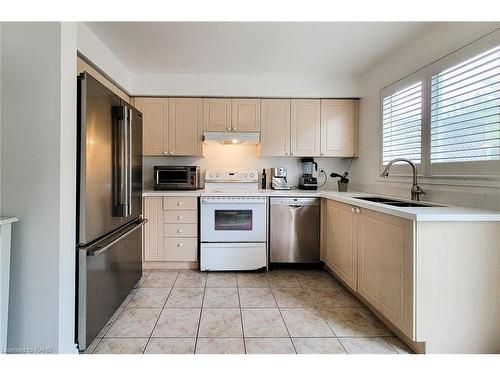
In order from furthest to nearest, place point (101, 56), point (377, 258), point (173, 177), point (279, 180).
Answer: point (279, 180), point (173, 177), point (101, 56), point (377, 258)

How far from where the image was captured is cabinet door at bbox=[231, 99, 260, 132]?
11.1 feet

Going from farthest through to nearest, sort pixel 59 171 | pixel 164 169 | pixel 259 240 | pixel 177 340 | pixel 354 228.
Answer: pixel 164 169 → pixel 259 240 → pixel 354 228 → pixel 177 340 → pixel 59 171

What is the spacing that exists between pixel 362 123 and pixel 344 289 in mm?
2057

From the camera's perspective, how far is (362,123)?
3391mm

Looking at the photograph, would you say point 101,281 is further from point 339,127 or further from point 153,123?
point 339,127

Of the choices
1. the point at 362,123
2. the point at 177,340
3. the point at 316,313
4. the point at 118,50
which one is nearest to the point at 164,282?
the point at 177,340

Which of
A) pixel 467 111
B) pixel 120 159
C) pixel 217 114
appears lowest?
pixel 120 159

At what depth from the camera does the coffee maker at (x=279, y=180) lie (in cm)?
358

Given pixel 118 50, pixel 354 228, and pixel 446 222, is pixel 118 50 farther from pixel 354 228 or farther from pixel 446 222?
pixel 446 222

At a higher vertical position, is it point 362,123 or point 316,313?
point 362,123

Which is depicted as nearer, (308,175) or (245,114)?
(245,114)

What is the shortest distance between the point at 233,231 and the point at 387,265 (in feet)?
5.57

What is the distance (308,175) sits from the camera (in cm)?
361

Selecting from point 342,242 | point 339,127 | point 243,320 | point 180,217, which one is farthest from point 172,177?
point 339,127
